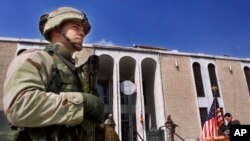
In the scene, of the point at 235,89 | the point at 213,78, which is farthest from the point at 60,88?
the point at 235,89

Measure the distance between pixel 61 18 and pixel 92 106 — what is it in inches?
27.6

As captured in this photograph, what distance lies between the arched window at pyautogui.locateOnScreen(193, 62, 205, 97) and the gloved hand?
1921 cm

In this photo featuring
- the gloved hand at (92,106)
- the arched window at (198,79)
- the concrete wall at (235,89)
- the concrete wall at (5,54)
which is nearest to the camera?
the gloved hand at (92,106)

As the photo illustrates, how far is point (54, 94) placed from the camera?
1.59 metres

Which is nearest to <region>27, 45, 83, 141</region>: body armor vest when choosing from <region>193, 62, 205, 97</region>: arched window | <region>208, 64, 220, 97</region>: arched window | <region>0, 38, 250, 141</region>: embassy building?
<region>0, 38, 250, 141</region>: embassy building

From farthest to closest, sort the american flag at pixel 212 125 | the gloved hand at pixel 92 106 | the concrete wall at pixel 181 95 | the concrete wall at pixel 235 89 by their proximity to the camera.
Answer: the concrete wall at pixel 235 89
the concrete wall at pixel 181 95
the american flag at pixel 212 125
the gloved hand at pixel 92 106

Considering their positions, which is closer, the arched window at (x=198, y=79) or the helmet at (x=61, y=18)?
the helmet at (x=61, y=18)

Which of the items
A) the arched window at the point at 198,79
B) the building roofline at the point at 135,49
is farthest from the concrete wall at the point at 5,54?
the arched window at the point at 198,79

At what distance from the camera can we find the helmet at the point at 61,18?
194 cm

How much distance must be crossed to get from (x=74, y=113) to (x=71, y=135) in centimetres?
17

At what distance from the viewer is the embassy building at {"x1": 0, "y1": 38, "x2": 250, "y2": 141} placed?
18078mm

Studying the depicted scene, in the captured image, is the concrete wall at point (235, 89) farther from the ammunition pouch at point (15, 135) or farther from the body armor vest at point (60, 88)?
the ammunition pouch at point (15, 135)

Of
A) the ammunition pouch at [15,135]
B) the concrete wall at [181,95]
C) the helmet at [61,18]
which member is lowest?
the ammunition pouch at [15,135]

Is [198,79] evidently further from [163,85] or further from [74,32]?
[74,32]
